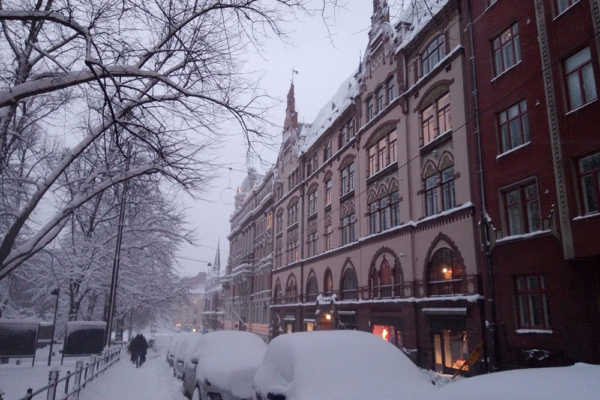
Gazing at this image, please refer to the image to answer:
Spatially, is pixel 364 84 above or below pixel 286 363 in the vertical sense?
above

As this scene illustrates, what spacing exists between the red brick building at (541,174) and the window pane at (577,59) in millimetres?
34

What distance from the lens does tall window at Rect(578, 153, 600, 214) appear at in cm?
1265

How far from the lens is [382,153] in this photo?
82.1ft

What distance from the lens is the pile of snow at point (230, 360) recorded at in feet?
30.4

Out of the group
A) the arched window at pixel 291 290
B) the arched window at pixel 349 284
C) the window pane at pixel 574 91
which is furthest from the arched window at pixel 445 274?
the arched window at pixel 291 290

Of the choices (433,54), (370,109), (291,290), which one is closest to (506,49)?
(433,54)

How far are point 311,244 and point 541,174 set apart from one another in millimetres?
22568

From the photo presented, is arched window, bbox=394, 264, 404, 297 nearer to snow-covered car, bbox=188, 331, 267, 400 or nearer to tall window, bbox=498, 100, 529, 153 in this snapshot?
tall window, bbox=498, 100, 529, 153

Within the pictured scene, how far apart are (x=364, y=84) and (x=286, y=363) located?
23083mm

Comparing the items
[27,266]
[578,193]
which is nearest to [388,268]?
[578,193]

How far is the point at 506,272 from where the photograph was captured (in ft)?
49.7

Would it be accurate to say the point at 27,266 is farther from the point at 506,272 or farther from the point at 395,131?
the point at 506,272

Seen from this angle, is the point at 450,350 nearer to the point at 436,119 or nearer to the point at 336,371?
the point at 436,119

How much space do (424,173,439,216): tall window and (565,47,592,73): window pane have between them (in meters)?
7.12
